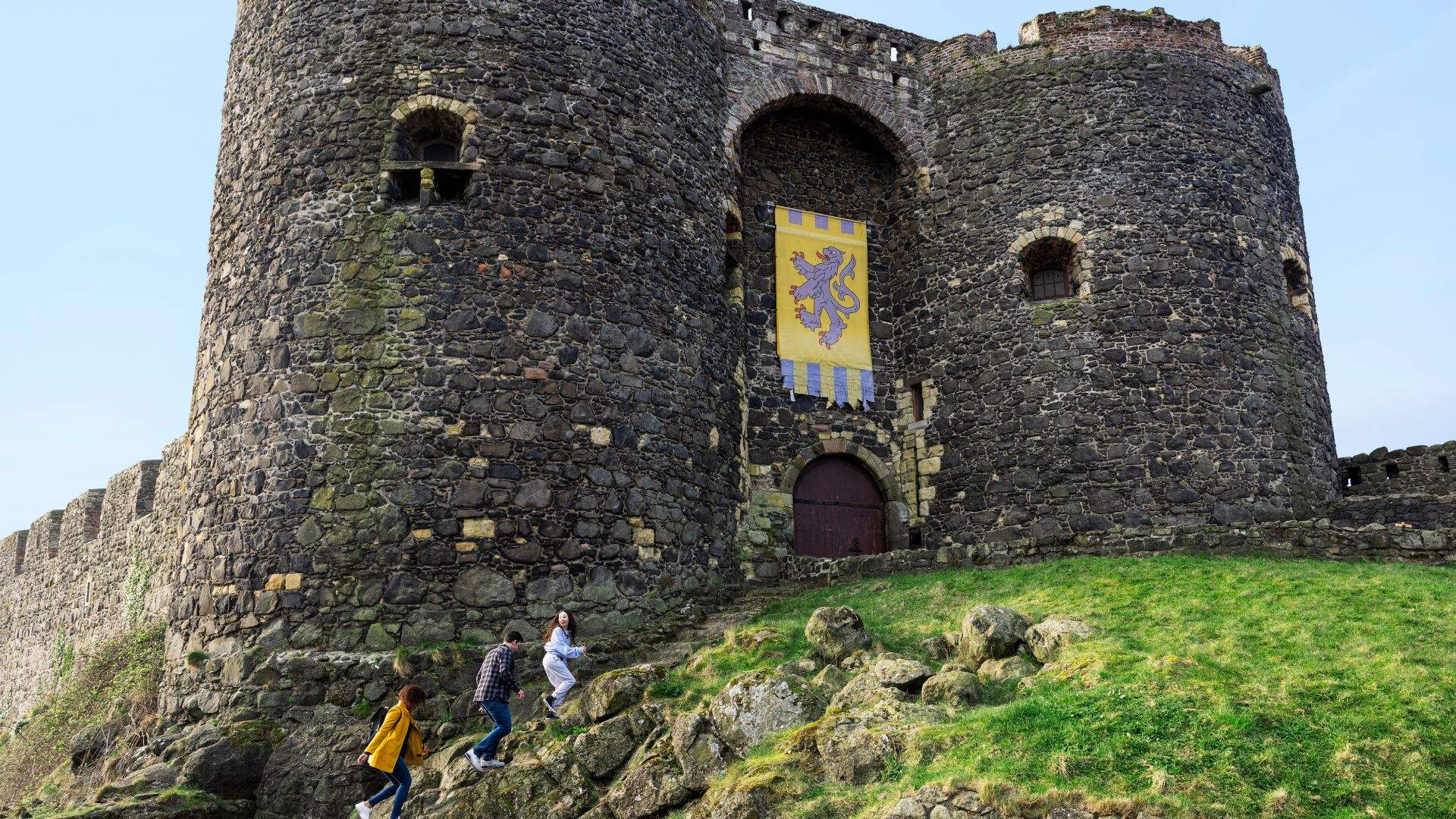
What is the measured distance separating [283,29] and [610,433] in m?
6.52

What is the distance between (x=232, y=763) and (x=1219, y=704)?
8549mm

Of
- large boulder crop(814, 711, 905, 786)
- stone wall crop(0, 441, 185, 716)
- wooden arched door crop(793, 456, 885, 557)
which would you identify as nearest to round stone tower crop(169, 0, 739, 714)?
wooden arched door crop(793, 456, 885, 557)

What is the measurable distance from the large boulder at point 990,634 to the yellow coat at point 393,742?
Result: 472 cm

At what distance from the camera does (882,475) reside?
16750mm

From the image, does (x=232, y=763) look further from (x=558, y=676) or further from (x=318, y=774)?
(x=558, y=676)

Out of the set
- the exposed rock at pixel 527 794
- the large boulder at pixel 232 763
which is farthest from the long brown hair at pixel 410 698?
the large boulder at pixel 232 763

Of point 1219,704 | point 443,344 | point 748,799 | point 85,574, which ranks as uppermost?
point 443,344

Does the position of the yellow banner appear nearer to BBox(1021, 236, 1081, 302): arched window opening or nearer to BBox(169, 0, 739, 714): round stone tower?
BBox(1021, 236, 1081, 302): arched window opening

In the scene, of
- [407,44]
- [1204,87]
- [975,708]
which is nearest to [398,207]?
[407,44]

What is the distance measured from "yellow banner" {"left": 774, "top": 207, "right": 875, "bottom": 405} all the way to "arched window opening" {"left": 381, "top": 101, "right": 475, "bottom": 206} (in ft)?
18.8

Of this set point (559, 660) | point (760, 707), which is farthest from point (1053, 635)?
point (559, 660)

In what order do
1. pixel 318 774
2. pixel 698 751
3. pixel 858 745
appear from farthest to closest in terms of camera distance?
pixel 318 774 < pixel 698 751 < pixel 858 745

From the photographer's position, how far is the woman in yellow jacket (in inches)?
349

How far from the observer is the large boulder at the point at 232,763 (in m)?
10.1
